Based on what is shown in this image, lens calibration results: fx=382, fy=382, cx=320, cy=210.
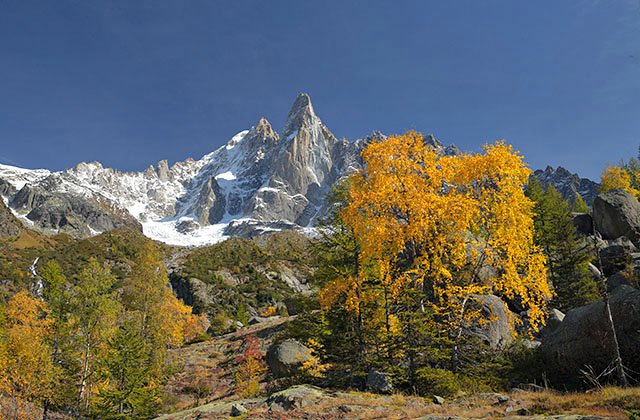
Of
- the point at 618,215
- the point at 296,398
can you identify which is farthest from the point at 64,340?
the point at 618,215

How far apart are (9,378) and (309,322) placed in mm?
23032

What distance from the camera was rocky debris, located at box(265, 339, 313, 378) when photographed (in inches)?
1082

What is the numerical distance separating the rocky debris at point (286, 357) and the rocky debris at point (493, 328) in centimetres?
1243

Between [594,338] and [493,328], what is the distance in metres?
5.58

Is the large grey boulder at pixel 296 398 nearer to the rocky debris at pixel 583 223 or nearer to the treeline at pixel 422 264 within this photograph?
the treeline at pixel 422 264

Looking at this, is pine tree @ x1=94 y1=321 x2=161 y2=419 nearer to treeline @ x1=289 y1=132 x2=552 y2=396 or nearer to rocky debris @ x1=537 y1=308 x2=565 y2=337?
treeline @ x1=289 y1=132 x2=552 y2=396

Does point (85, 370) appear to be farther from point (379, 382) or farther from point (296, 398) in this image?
point (379, 382)

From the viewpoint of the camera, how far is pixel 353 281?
17.2 metres

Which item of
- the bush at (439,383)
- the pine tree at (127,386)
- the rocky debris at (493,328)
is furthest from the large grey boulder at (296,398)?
the pine tree at (127,386)

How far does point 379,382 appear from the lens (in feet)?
51.5

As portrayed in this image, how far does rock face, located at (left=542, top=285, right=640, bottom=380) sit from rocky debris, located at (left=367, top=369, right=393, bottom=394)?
6763 millimetres

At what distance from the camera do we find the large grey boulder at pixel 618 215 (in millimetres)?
38844

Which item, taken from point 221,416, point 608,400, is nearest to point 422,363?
point 608,400

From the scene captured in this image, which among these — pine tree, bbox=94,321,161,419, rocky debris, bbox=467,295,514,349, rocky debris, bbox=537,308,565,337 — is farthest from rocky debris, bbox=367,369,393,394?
pine tree, bbox=94,321,161,419
